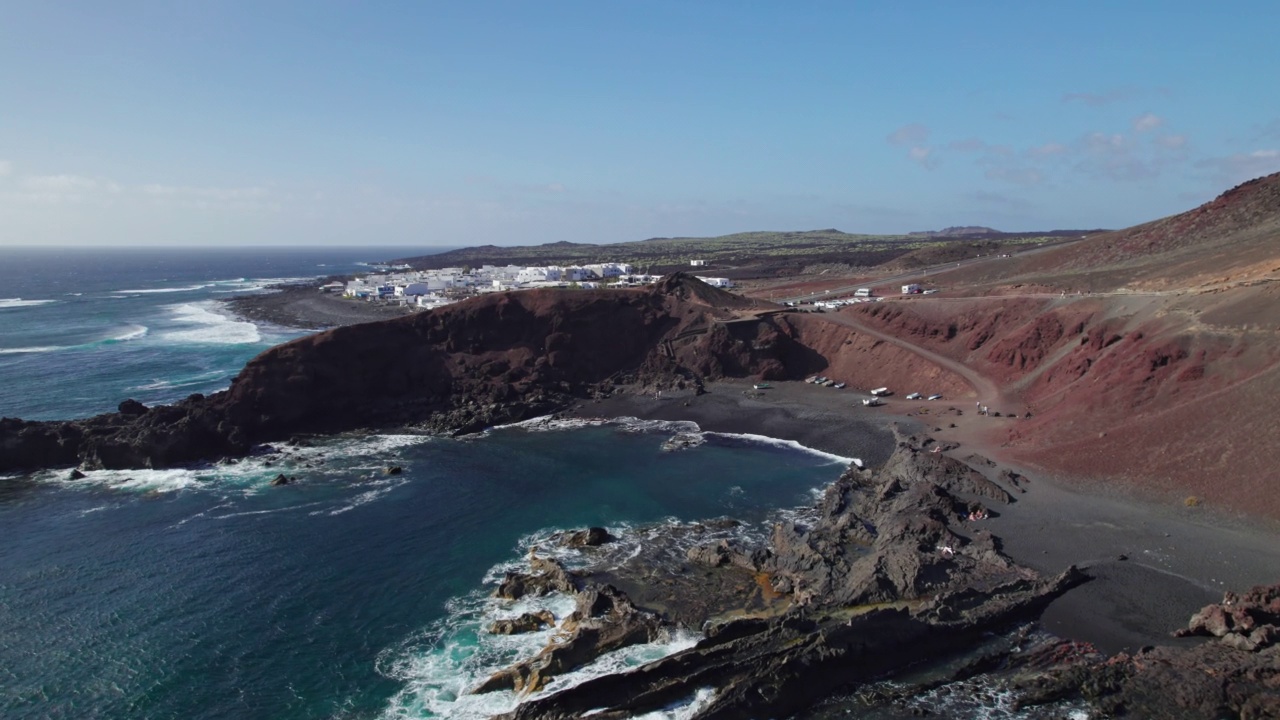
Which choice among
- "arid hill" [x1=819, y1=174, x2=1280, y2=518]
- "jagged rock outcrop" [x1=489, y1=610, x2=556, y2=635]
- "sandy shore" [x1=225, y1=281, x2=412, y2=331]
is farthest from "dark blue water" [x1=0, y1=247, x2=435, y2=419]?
"arid hill" [x1=819, y1=174, x2=1280, y2=518]

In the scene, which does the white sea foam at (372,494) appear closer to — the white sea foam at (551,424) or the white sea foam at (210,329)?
the white sea foam at (551,424)

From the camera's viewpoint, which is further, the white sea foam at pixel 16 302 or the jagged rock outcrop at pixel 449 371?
the white sea foam at pixel 16 302

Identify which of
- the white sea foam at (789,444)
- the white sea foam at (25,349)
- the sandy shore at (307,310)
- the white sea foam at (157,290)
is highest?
the white sea foam at (157,290)

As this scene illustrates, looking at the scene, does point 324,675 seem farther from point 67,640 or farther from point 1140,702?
point 1140,702

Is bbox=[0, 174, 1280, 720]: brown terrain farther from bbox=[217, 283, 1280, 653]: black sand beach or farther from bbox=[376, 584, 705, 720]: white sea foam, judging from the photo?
bbox=[376, 584, 705, 720]: white sea foam

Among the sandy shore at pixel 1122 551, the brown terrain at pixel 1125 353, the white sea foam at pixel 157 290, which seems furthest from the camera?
the white sea foam at pixel 157 290

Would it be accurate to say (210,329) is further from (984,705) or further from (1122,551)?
(1122,551)

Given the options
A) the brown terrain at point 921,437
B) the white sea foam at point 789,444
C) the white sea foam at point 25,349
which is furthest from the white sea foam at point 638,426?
Answer: the white sea foam at point 25,349
